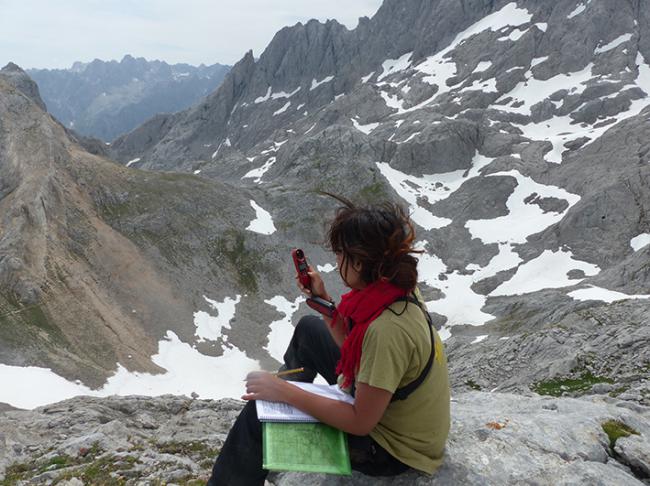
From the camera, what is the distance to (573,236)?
3135 inches

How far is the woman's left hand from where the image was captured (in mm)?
4770

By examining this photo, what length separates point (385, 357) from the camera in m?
4.14

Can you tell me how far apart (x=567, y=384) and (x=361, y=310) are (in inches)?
816

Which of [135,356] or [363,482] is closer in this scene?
[363,482]

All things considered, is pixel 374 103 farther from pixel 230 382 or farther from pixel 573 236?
pixel 230 382

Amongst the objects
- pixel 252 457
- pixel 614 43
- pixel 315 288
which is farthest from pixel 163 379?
pixel 614 43

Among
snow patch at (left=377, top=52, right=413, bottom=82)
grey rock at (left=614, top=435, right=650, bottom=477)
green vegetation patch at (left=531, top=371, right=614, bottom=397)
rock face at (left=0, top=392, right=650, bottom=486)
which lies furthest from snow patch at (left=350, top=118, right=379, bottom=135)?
grey rock at (left=614, top=435, right=650, bottom=477)

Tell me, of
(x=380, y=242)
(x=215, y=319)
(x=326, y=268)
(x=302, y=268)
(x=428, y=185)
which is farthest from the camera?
→ (x=428, y=185)

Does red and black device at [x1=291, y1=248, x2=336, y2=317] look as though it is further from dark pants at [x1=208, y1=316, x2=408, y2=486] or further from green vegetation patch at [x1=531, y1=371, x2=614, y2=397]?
green vegetation patch at [x1=531, y1=371, x2=614, y2=397]

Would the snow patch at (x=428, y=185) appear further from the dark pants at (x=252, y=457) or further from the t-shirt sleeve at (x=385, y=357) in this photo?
the t-shirt sleeve at (x=385, y=357)

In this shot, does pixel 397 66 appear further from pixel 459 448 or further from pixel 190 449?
pixel 459 448

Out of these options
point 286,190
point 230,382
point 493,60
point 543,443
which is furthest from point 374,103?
point 543,443

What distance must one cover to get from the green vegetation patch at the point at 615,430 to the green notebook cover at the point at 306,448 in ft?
14.8

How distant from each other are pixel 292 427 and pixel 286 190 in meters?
96.5
